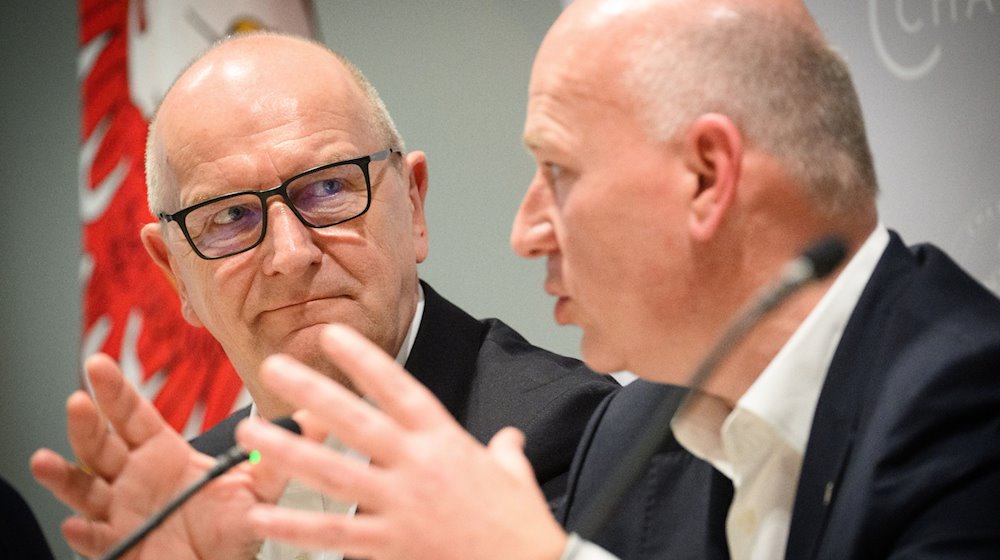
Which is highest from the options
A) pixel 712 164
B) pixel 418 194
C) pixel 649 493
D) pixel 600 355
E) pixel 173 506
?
pixel 712 164

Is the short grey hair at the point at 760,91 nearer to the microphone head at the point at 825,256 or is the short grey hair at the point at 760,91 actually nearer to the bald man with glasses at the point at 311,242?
the microphone head at the point at 825,256

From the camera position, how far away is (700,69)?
1327 millimetres

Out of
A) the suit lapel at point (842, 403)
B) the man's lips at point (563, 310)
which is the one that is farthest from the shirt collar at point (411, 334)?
the suit lapel at point (842, 403)

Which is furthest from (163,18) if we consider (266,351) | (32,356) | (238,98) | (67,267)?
(266,351)

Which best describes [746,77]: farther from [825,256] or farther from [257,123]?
[257,123]

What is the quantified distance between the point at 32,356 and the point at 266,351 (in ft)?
5.72

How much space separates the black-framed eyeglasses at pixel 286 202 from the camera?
1942 mm

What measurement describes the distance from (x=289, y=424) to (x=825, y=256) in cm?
65

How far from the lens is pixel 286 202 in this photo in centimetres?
194

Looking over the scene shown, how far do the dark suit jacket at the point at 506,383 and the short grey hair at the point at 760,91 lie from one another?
2.30 ft

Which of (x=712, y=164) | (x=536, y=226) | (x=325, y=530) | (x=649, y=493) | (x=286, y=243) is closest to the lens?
(x=325, y=530)

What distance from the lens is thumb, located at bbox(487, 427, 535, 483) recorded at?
110 cm

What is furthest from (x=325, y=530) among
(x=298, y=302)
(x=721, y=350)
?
(x=298, y=302)

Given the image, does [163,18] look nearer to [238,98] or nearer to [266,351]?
[238,98]
